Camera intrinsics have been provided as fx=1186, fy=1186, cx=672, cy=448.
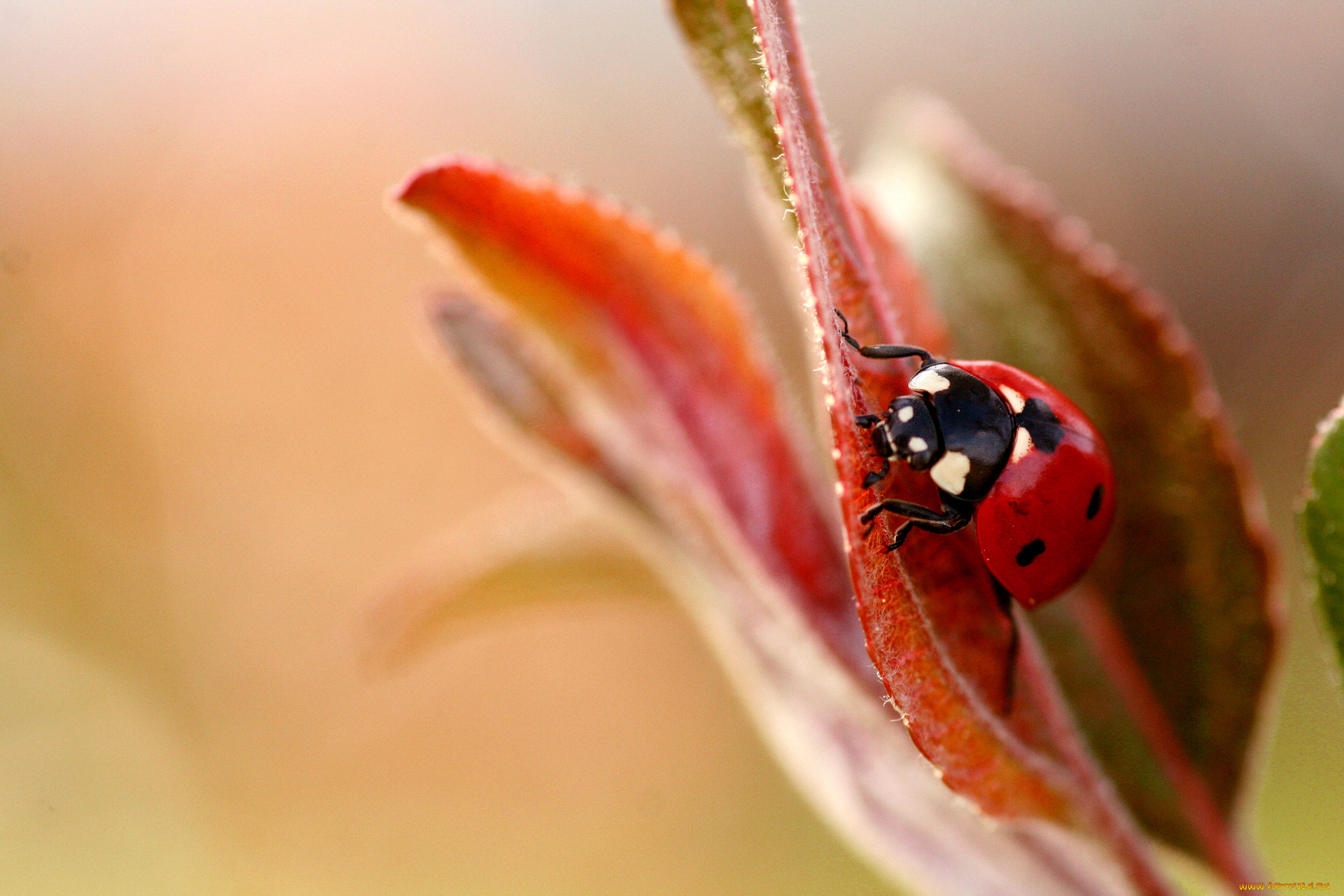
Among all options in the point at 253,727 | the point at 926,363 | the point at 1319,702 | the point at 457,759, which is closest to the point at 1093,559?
the point at 926,363

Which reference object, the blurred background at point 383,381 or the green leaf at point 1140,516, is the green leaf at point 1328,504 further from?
the blurred background at point 383,381

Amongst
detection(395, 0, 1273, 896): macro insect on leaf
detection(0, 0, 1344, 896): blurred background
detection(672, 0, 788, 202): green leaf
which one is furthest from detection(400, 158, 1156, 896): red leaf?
detection(0, 0, 1344, 896): blurred background

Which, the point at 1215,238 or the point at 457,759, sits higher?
the point at 457,759

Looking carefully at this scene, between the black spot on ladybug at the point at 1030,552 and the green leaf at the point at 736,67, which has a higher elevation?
the green leaf at the point at 736,67

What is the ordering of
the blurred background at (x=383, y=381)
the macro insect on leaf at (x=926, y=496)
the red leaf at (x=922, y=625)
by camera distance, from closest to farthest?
the red leaf at (x=922, y=625), the macro insect on leaf at (x=926, y=496), the blurred background at (x=383, y=381)

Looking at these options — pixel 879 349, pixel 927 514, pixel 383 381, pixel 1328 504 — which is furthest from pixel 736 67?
pixel 383 381

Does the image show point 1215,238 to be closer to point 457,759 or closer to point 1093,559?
point 457,759

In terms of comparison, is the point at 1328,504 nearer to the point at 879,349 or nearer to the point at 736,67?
the point at 879,349

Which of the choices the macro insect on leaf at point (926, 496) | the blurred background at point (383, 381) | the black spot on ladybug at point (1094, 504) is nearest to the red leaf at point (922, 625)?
the macro insect on leaf at point (926, 496)
